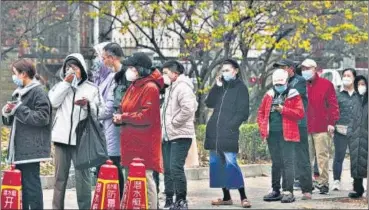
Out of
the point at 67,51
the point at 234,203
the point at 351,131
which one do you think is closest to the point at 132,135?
the point at 234,203

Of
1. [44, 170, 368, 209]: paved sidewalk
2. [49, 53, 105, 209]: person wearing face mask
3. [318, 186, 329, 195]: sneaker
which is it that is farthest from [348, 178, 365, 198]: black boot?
[49, 53, 105, 209]: person wearing face mask

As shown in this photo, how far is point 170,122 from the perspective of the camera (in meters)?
Result: 10.3

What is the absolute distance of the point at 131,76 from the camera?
Answer: 959cm

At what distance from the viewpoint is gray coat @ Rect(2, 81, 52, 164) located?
8.86 meters

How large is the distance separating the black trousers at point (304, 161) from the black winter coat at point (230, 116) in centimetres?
109

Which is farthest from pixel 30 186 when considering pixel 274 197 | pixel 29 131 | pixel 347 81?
pixel 347 81

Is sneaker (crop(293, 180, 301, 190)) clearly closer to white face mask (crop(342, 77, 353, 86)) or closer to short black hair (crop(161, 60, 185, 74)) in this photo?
white face mask (crop(342, 77, 353, 86))

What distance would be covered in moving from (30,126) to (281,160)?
388 cm

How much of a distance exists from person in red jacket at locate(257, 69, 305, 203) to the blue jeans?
0.71m

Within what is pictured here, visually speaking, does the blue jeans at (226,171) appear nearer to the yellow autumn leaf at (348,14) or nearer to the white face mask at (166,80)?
the white face mask at (166,80)

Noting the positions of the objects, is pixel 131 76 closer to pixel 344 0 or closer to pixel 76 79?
pixel 76 79

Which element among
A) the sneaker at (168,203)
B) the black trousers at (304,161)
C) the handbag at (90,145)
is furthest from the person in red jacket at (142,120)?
the black trousers at (304,161)

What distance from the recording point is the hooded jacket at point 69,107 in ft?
30.3

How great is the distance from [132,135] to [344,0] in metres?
8.85
